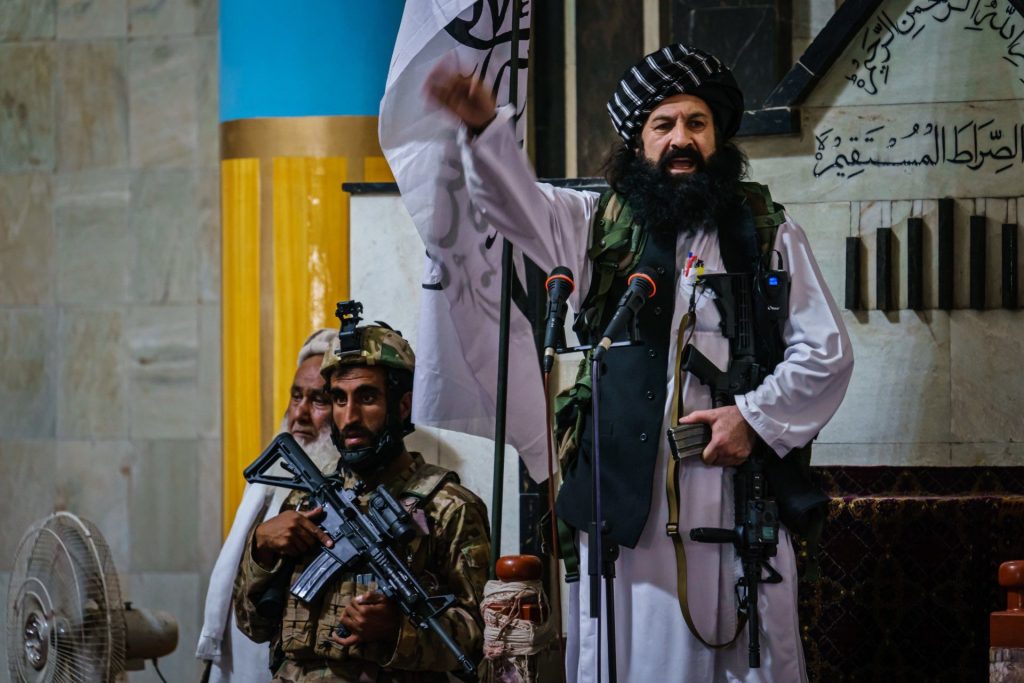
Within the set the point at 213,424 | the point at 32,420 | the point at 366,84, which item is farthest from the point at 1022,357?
the point at 32,420

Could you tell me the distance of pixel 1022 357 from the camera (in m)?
5.84

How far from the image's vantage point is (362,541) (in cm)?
456

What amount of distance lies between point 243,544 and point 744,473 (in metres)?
2.33

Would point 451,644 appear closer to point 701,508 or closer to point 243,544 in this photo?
point 701,508

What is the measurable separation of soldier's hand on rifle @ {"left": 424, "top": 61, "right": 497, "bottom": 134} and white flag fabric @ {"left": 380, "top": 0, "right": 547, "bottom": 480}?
39 cm

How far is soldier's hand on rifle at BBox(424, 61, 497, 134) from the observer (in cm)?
371

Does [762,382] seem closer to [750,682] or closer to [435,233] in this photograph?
[750,682]

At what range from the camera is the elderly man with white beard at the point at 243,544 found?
543 cm

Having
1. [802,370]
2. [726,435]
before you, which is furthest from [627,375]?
[802,370]

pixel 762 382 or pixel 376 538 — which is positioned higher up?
pixel 762 382

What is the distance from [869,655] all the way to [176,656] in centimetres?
406

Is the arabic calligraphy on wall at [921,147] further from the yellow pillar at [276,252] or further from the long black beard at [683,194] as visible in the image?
the yellow pillar at [276,252]

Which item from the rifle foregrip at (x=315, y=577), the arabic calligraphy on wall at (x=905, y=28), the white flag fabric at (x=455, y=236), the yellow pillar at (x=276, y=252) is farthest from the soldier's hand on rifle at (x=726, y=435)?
the yellow pillar at (x=276, y=252)

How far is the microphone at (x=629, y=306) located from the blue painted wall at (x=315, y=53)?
384cm
